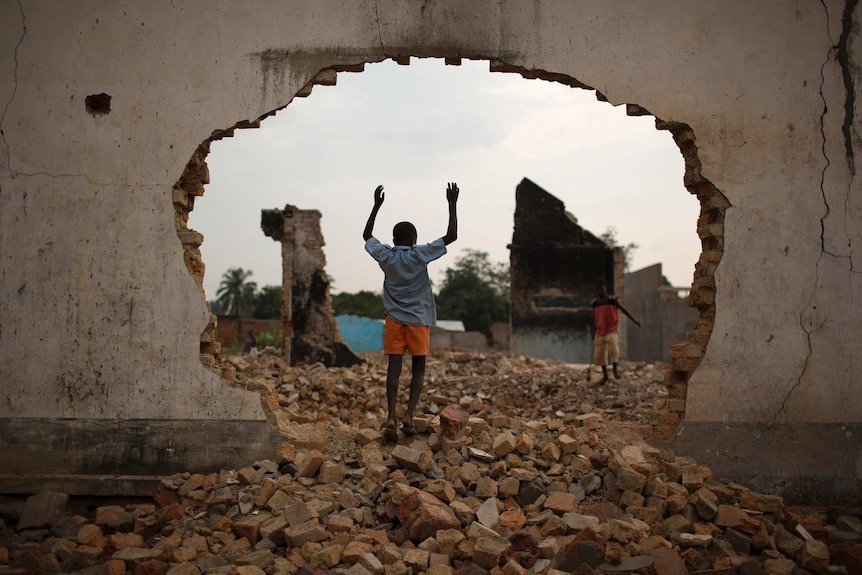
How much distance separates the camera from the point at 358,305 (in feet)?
117

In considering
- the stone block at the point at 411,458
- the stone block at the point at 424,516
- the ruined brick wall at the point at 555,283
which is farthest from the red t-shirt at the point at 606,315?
the ruined brick wall at the point at 555,283

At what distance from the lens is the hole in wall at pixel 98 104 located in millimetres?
4547

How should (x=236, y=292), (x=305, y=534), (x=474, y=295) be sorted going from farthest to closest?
(x=236, y=292)
(x=474, y=295)
(x=305, y=534)

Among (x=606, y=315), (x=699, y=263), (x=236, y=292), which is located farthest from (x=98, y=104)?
(x=236, y=292)

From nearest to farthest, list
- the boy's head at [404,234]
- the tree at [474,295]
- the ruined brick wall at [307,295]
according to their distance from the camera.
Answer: the boy's head at [404,234], the ruined brick wall at [307,295], the tree at [474,295]

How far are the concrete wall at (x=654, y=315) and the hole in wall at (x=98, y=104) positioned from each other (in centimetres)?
1626

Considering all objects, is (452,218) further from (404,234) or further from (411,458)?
(411,458)

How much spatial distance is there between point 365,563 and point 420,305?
181cm

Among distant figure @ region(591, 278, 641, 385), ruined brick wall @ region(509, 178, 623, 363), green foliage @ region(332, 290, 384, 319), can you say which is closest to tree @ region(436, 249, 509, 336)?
green foliage @ region(332, 290, 384, 319)

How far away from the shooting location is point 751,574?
11.5ft

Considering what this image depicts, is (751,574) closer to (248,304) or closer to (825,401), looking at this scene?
(825,401)

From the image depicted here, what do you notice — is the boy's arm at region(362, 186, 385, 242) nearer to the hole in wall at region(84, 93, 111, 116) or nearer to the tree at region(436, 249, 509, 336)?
the hole in wall at region(84, 93, 111, 116)

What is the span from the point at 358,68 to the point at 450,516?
3138 millimetres

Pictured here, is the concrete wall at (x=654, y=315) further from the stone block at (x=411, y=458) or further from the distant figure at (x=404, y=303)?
the stone block at (x=411, y=458)
